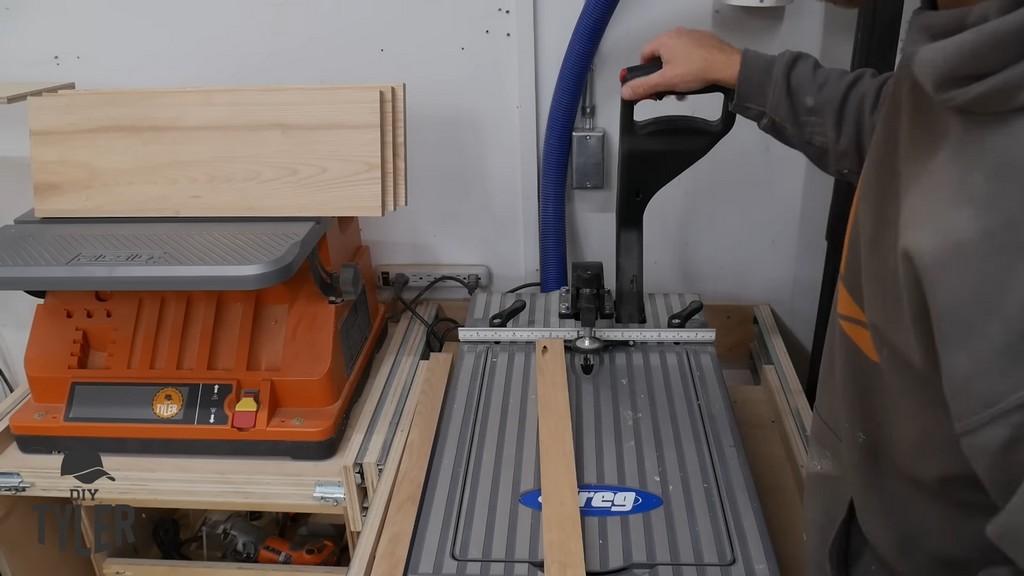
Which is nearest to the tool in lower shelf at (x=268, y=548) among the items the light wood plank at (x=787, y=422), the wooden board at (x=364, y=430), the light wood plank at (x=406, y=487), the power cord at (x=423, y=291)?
the wooden board at (x=364, y=430)

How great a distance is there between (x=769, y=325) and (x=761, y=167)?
0.31m

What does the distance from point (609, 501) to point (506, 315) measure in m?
0.43

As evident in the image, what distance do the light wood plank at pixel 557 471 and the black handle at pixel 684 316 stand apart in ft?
0.67

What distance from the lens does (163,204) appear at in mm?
1207

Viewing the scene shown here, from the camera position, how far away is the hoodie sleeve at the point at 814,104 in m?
0.82

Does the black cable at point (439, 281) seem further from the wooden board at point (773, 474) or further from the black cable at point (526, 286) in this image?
the wooden board at point (773, 474)

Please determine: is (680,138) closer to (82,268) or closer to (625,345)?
(625,345)

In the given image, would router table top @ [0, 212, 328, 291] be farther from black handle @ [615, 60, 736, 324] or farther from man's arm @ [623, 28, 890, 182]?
man's arm @ [623, 28, 890, 182]

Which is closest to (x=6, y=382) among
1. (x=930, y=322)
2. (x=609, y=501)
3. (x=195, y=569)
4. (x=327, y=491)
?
(x=195, y=569)

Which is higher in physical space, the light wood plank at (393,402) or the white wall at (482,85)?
the white wall at (482,85)

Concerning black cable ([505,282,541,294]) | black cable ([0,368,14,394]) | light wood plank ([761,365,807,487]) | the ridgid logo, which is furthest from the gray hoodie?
black cable ([0,368,14,394])

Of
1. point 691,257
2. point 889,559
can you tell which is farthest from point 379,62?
point 889,559

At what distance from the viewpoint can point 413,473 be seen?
98 centimetres

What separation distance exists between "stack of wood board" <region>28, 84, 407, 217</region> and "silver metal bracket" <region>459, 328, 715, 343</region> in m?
0.25
